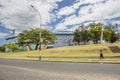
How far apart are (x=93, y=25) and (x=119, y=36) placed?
27.2 metres

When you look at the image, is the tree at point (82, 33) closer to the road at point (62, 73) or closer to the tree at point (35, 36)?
the tree at point (35, 36)

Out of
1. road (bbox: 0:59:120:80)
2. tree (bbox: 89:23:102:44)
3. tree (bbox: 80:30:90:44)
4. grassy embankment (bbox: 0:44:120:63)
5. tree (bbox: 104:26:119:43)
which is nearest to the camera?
road (bbox: 0:59:120:80)

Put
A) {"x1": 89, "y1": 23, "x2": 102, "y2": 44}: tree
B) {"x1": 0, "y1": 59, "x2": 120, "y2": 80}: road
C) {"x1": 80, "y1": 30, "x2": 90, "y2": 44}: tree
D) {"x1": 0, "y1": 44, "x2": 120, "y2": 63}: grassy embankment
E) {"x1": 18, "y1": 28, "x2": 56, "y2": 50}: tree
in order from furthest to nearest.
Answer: {"x1": 80, "y1": 30, "x2": 90, "y2": 44}: tree, {"x1": 18, "y1": 28, "x2": 56, "y2": 50}: tree, {"x1": 89, "y1": 23, "x2": 102, "y2": 44}: tree, {"x1": 0, "y1": 44, "x2": 120, "y2": 63}: grassy embankment, {"x1": 0, "y1": 59, "x2": 120, "y2": 80}: road

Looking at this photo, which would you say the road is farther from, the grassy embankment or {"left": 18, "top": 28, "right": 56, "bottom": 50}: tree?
{"left": 18, "top": 28, "right": 56, "bottom": 50}: tree

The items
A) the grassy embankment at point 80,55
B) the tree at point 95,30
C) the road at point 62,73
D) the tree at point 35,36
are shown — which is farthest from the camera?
the tree at point 35,36

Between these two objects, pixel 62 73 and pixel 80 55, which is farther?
pixel 80 55

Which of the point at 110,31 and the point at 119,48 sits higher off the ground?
the point at 110,31

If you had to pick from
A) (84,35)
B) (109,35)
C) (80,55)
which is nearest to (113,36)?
(109,35)

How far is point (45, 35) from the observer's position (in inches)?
4163

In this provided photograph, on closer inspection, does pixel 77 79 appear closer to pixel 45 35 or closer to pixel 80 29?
pixel 45 35

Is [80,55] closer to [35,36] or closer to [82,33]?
[35,36]

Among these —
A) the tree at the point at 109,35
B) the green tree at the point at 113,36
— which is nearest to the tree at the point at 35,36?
the tree at the point at 109,35

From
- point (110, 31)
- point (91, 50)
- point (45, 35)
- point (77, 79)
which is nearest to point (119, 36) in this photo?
point (110, 31)

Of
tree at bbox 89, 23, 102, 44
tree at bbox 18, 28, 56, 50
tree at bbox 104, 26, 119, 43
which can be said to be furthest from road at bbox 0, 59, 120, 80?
tree at bbox 104, 26, 119, 43
